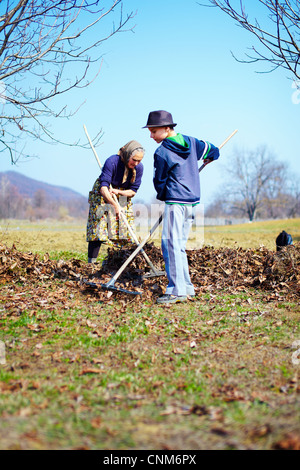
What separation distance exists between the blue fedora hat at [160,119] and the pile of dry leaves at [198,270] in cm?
227

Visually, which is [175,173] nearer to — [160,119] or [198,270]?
[160,119]

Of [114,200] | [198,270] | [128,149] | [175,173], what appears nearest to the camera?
[175,173]

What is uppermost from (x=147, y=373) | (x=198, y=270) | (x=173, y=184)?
(x=173, y=184)

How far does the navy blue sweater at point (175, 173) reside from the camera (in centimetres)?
511

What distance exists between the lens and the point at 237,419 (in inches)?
97.8

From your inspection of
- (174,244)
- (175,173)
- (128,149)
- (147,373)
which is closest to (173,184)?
(175,173)

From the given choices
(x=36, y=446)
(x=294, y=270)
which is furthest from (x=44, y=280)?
(x=36, y=446)

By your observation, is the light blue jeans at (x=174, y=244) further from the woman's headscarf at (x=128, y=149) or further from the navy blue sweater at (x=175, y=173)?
the woman's headscarf at (x=128, y=149)

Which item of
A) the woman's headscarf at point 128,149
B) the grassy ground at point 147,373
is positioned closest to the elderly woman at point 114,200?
the woman's headscarf at point 128,149

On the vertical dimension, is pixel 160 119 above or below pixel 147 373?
above

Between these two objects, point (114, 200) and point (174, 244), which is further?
point (114, 200)

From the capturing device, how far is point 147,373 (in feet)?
11.0

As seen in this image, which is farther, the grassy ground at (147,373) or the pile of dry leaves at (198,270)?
the pile of dry leaves at (198,270)

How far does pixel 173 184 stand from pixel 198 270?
227cm
